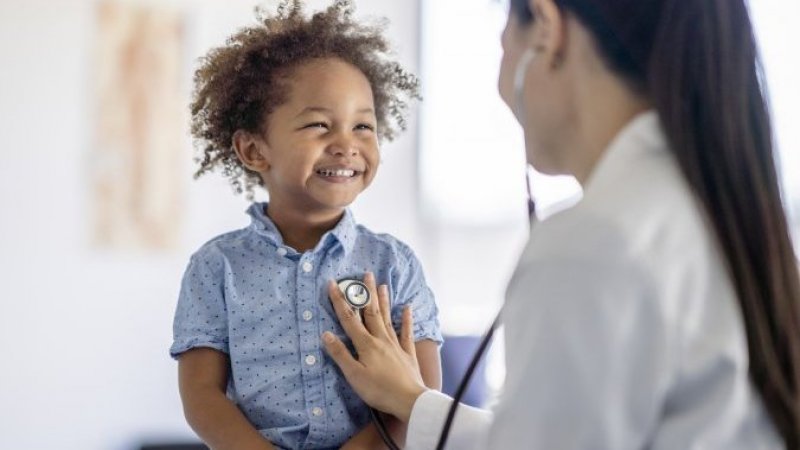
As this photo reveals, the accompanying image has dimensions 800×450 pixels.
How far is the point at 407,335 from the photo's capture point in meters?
1.57

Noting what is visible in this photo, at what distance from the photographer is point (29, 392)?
3367 mm

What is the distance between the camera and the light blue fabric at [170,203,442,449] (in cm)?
153

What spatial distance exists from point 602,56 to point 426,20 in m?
3.63

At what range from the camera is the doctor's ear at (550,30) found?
1004 millimetres

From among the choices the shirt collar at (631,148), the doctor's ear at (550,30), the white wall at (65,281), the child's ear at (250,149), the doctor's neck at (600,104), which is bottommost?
the white wall at (65,281)

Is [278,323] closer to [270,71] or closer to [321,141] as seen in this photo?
[321,141]

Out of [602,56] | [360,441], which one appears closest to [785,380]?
[602,56]

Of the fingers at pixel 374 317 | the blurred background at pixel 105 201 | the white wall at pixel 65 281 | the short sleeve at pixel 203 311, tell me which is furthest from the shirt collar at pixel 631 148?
the white wall at pixel 65 281

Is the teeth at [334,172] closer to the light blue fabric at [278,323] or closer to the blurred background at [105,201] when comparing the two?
the light blue fabric at [278,323]

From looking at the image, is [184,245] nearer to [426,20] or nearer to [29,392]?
[29,392]

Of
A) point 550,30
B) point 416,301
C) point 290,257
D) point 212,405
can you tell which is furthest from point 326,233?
point 550,30

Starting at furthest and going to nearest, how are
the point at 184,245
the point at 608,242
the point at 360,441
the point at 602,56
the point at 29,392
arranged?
the point at 184,245
the point at 29,392
the point at 360,441
the point at 602,56
the point at 608,242

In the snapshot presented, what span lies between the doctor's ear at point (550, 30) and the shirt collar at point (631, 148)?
0.11 metres

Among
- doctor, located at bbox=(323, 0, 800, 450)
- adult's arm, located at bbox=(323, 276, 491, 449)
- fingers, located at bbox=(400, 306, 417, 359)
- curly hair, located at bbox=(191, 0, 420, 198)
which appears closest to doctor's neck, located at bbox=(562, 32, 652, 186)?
doctor, located at bbox=(323, 0, 800, 450)
